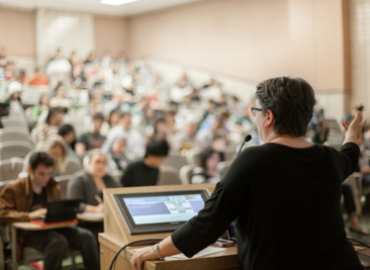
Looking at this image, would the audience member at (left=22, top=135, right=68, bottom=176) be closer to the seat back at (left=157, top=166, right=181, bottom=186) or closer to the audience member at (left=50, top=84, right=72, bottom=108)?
A: the seat back at (left=157, top=166, right=181, bottom=186)

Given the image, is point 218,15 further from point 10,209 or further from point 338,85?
point 10,209

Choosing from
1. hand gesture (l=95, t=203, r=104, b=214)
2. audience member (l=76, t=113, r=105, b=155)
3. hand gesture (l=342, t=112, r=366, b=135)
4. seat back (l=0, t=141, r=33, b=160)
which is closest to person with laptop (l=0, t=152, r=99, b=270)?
hand gesture (l=95, t=203, r=104, b=214)

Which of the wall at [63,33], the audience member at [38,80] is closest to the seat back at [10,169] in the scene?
the audience member at [38,80]

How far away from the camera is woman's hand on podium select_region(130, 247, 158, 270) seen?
4.34 ft

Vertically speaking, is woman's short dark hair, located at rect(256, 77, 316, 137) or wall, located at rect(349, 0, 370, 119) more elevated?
wall, located at rect(349, 0, 370, 119)

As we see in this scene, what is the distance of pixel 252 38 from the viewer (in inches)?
397

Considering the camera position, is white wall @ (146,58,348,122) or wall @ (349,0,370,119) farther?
white wall @ (146,58,348,122)

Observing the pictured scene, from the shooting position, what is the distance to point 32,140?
19.6 feet

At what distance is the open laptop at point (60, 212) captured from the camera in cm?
283

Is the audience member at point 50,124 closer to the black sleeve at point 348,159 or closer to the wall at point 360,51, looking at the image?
the black sleeve at point 348,159

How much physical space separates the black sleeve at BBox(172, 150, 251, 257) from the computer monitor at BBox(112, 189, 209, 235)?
14.3 inches

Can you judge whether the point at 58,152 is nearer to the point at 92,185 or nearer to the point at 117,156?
the point at 92,185

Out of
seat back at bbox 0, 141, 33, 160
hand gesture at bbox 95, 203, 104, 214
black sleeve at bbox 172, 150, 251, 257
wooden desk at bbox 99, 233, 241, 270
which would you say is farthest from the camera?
seat back at bbox 0, 141, 33, 160

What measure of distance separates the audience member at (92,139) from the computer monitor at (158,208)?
3967 millimetres
